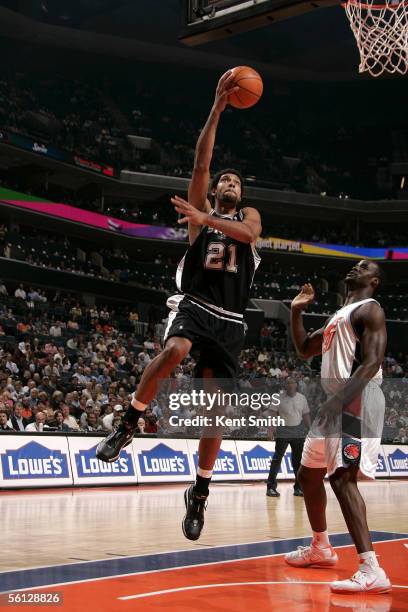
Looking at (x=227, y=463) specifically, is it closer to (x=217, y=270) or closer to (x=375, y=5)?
(x=375, y=5)

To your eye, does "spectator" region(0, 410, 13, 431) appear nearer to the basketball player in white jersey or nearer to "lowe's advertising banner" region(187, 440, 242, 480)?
"lowe's advertising banner" region(187, 440, 242, 480)

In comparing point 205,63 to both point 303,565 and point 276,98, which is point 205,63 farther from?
point 303,565

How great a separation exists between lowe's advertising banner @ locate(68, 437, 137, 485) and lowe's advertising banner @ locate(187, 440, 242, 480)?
172 centimetres

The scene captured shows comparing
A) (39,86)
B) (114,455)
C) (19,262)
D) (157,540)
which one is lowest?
(157,540)

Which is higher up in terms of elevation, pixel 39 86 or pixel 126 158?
pixel 39 86

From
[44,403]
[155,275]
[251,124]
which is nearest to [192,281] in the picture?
[44,403]

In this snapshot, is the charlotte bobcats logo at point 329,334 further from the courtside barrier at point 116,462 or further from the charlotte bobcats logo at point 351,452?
the courtside barrier at point 116,462

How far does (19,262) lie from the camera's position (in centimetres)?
2633

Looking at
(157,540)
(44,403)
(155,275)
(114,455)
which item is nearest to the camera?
(114,455)

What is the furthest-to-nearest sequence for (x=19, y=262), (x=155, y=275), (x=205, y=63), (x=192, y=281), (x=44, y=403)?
(x=205, y=63) → (x=155, y=275) → (x=19, y=262) → (x=44, y=403) → (x=192, y=281)

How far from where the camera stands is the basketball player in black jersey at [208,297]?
19.3 ft

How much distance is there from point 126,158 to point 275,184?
22.1 feet

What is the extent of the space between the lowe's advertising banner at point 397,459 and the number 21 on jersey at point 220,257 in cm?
1372

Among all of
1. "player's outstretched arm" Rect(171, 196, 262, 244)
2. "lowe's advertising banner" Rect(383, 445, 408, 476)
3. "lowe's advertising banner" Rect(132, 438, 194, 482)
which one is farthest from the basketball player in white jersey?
"lowe's advertising banner" Rect(383, 445, 408, 476)
